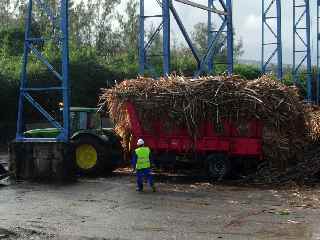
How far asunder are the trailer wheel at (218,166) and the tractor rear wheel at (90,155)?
330cm

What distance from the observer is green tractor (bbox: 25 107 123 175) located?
1919cm

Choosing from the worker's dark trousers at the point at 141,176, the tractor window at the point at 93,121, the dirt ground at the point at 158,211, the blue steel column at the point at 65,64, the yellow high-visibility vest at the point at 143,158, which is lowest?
the dirt ground at the point at 158,211

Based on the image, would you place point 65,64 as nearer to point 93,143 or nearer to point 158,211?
point 93,143

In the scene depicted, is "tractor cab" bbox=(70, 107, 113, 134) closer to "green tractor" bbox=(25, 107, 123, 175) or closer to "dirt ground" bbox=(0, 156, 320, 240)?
"green tractor" bbox=(25, 107, 123, 175)

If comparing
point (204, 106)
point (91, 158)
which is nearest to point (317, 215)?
point (204, 106)

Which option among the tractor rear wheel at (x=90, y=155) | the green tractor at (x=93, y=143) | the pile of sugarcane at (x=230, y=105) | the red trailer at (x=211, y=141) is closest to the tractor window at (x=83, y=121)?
the green tractor at (x=93, y=143)

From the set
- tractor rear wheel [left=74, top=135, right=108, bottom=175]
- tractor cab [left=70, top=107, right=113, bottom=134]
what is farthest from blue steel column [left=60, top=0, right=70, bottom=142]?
tractor cab [left=70, top=107, right=113, bottom=134]

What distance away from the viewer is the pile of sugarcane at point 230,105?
1730 cm

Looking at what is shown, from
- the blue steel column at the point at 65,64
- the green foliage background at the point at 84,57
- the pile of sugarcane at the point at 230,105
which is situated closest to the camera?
the pile of sugarcane at the point at 230,105

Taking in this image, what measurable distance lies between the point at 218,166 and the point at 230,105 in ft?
5.95

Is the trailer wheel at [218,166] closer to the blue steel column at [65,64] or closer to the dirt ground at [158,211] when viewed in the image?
the dirt ground at [158,211]

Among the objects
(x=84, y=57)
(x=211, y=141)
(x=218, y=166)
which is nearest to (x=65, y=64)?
(x=211, y=141)

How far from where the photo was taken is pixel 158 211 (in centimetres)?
1273

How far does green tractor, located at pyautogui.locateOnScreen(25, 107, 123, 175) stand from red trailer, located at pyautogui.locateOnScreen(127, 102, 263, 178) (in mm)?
1184
